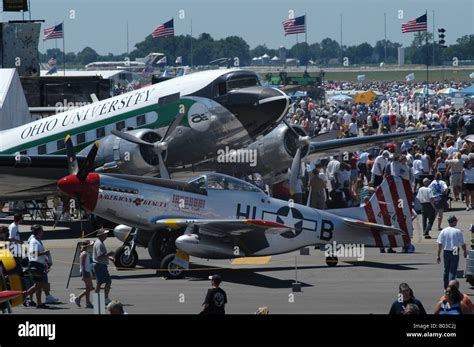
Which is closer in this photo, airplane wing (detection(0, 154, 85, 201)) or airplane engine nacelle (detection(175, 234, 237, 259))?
airplane engine nacelle (detection(175, 234, 237, 259))

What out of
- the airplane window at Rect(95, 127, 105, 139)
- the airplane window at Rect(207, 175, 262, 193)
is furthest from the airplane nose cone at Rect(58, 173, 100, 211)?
the airplane window at Rect(95, 127, 105, 139)

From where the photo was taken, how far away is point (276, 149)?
99.8ft

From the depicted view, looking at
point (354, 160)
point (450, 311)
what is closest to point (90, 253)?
point (450, 311)

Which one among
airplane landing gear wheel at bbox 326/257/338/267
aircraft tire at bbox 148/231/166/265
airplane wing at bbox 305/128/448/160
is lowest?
airplane landing gear wheel at bbox 326/257/338/267

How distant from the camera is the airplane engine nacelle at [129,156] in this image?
1071 inches

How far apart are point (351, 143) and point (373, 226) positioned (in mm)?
9871

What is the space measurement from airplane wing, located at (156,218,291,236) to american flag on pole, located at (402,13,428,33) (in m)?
41.0

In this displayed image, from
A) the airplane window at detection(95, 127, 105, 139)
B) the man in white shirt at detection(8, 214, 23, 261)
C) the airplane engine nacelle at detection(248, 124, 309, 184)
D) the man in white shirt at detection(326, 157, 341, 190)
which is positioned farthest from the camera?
the man in white shirt at detection(326, 157, 341, 190)

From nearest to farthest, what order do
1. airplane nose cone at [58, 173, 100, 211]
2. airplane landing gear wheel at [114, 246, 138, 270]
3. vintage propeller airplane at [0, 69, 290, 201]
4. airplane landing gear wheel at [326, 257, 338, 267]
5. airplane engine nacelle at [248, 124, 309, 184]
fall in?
airplane nose cone at [58, 173, 100, 211] < airplane landing gear wheel at [114, 246, 138, 270] < airplane landing gear wheel at [326, 257, 338, 267] < vintage propeller airplane at [0, 69, 290, 201] < airplane engine nacelle at [248, 124, 309, 184]

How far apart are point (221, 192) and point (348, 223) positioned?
9.16ft

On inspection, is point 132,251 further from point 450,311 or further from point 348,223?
point 450,311

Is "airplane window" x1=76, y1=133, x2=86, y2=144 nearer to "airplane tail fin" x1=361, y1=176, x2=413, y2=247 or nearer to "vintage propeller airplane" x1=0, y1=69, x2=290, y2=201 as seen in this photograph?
"vintage propeller airplane" x1=0, y1=69, x2=290, y2=201

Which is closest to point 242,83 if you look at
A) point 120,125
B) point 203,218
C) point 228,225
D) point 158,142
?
point 158,142

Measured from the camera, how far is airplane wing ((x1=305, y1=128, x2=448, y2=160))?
31.8 m
